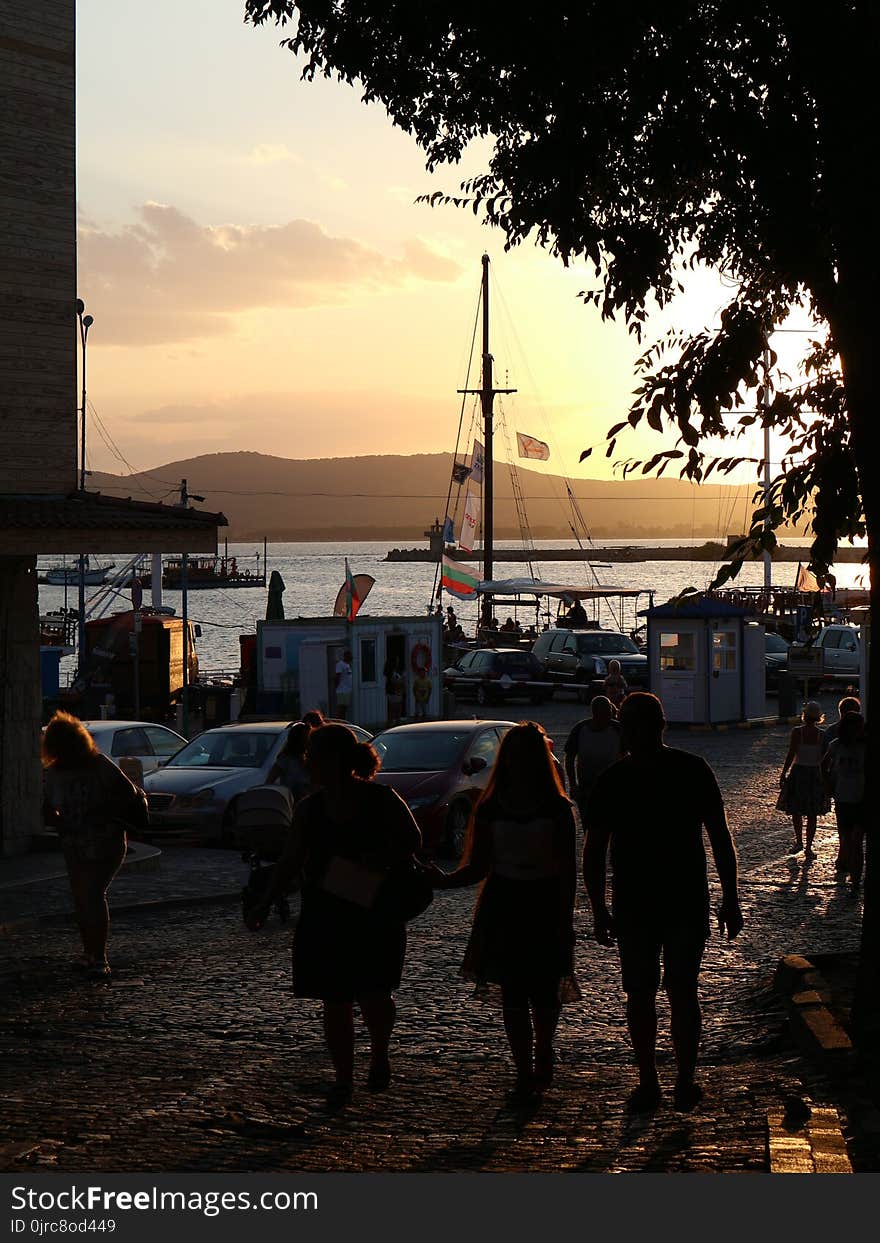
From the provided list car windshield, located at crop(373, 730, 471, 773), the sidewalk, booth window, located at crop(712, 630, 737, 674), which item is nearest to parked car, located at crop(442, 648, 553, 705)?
booth window, located at crop(712, 630, 737, 674)

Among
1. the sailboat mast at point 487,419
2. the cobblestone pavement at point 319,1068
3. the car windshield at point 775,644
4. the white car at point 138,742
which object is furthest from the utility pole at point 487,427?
the cobblestone pavement at point 319,1068

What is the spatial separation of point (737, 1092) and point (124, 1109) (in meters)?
2.74

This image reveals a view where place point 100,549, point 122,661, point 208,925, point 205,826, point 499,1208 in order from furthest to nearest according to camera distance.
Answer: point 122,661 < point 205,826 < point 100,549 < point 208,925 < point 499,1208

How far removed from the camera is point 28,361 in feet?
58.2

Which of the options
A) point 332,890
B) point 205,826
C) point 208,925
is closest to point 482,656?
point 205,826

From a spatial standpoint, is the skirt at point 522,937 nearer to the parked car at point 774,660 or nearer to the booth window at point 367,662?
the booth window at point 367,662

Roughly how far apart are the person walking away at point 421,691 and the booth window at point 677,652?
5471 millimetres

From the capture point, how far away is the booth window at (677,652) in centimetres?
3709

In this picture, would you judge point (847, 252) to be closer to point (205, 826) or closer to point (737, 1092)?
point (737, 1092)

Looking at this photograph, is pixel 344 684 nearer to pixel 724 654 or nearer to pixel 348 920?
pixel 724 654

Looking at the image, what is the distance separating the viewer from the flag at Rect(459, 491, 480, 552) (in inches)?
2472

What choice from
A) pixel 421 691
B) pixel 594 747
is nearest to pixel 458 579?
pixel 421 691

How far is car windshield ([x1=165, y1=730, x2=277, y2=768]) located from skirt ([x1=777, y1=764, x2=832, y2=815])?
6425 mm

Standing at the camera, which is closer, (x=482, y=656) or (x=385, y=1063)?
(x=385, y=1063)
